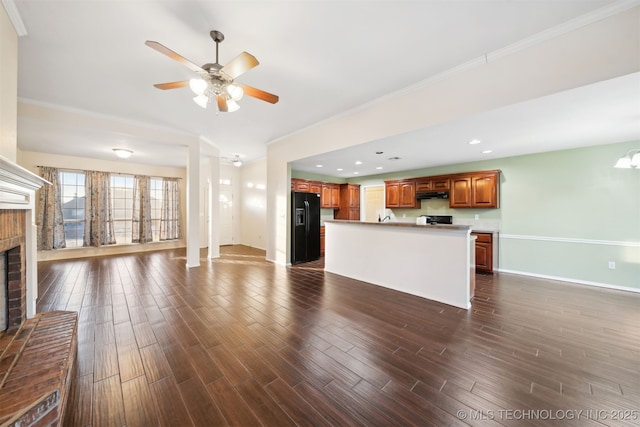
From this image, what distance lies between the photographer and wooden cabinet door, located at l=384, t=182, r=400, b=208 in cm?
656

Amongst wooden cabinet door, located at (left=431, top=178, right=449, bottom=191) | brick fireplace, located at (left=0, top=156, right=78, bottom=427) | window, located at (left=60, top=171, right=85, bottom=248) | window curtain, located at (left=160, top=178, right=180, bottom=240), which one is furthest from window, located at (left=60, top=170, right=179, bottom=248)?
wooden cabinet door, located at (left=431, top=178, right=449, bottom=191)

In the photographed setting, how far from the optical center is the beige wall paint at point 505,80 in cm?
187

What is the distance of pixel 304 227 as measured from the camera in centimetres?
570

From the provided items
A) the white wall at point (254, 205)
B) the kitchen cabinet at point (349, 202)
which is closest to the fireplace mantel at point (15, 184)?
the white wall at point (254, 205)

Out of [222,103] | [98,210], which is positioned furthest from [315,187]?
[98,210]

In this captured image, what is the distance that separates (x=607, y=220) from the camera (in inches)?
154

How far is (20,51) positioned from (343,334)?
14.6 feet

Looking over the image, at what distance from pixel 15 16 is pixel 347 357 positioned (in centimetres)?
405

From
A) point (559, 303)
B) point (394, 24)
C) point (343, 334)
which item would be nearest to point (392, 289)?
point (343, 334)

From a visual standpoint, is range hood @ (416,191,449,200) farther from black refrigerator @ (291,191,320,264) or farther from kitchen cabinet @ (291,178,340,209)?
black refrigerator @ (291,191,320,264)

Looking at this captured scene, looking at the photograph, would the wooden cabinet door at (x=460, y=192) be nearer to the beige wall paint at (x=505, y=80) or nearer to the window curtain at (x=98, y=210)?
the beige wall paint at (x=505, y=80)

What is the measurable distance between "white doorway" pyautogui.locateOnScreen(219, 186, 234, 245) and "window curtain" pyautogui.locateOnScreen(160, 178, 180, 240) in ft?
4.49

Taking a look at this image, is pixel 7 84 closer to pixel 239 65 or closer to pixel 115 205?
pixel 239 65

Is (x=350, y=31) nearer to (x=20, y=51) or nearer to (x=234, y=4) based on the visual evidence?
(x=234, y=4)
